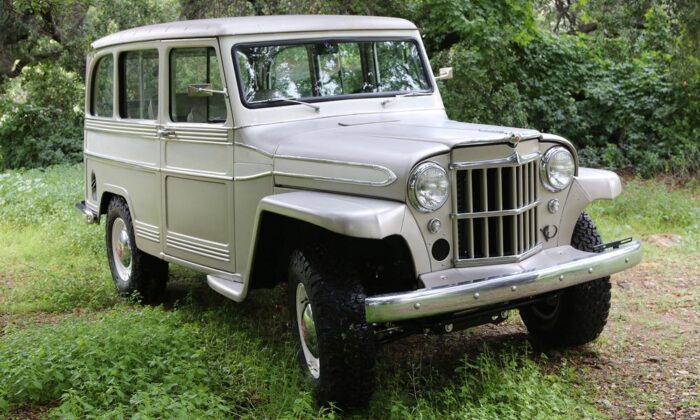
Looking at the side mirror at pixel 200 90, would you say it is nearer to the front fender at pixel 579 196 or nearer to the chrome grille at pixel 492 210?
the chrome grille at pixel 492 210

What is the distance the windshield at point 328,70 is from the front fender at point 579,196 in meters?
1.43

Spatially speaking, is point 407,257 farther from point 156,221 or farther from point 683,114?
point 683,114

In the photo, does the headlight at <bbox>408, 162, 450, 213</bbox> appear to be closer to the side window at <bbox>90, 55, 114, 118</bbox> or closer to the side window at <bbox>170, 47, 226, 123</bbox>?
the side window at <bbox>170, 47, 226, 123</bbox>

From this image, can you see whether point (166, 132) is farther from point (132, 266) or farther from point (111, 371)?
point (111, 371)

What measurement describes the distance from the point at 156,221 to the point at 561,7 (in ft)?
38.5

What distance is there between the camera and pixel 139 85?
597 cm

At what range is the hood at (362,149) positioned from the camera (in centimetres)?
392

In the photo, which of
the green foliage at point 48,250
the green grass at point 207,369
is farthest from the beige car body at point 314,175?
the green foliage at point 48,250

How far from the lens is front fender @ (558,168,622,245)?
4.48 metres

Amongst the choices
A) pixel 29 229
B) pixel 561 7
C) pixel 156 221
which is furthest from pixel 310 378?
pixel 561 7

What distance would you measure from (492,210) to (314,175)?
94cm

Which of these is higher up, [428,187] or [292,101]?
[292,101]

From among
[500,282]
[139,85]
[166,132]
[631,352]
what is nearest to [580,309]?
[631,352]

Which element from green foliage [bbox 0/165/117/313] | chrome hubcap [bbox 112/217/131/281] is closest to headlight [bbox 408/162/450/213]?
chrome hubcap [bbox 112/217/131/281]
